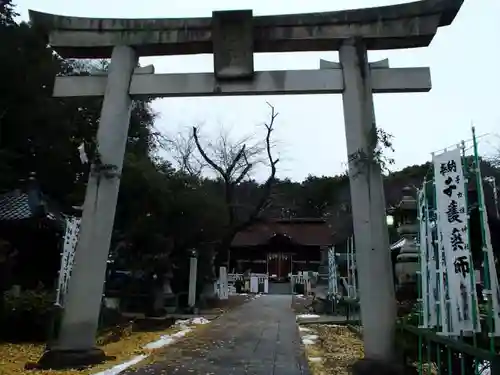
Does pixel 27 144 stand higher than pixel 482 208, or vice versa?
pixel 27 144

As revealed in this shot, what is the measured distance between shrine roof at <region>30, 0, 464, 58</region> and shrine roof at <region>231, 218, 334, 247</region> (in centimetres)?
3678

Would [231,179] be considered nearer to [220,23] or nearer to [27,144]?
[27,144]

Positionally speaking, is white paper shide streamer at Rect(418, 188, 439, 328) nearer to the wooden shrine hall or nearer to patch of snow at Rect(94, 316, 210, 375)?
patch of snow at Rect(94, 316, 210, 375)

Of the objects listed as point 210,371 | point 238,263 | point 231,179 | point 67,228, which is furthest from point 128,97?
point 238,263

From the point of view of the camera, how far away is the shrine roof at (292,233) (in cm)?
4647

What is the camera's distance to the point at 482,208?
4762 millimetres

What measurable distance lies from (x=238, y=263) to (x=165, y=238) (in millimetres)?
30132

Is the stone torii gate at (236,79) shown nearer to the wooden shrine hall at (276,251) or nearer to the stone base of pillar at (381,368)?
the stone base of pillar at (381,368)

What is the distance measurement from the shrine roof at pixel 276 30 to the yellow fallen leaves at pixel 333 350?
535cm

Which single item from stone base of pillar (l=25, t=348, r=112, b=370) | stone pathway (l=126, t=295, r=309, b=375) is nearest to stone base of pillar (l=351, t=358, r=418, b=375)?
stone pathway (l=126, t=295, r=309, b=375)

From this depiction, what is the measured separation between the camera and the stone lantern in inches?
418

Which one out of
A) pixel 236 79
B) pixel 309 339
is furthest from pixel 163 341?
pixel 236 79

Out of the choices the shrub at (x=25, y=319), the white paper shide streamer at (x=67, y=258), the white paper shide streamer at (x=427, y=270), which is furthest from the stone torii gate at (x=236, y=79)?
the shrub at (x=25, y=319)

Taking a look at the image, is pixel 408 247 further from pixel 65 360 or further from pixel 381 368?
pixel 65 360
